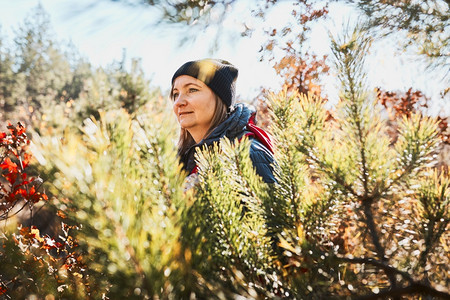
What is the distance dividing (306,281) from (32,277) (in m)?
1.20

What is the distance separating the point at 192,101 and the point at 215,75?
260 millimetres

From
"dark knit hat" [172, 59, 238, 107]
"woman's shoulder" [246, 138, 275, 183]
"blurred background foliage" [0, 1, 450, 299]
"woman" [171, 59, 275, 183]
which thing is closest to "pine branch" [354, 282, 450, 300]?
"blurred background foliage" [0, 1, 450, 299]

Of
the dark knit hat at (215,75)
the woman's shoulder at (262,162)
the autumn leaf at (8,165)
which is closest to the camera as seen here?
the woman's shoulder at (262,162)

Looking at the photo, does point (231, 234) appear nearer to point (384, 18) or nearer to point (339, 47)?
point (339, 47)

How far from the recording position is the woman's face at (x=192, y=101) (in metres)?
2.28

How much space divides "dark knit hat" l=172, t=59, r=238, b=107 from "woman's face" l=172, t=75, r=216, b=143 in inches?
1.9

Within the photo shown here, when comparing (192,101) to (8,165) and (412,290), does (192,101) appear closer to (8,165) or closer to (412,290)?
(8,165)

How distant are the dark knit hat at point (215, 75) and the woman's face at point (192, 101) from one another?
49 mm

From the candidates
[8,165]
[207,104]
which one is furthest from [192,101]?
[8,165]

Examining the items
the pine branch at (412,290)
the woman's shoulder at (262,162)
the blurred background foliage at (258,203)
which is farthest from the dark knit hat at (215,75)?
the pine branch at (412,290)

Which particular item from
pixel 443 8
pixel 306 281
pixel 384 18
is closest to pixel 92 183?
pixel 306 281

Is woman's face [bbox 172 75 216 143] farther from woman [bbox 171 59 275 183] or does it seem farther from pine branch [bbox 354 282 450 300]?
pine branch [bbox 354 282 450 300]

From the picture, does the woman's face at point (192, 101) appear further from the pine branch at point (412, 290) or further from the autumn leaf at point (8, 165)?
the pine branch at point (412, 290)

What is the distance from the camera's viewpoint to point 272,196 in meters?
0.85
